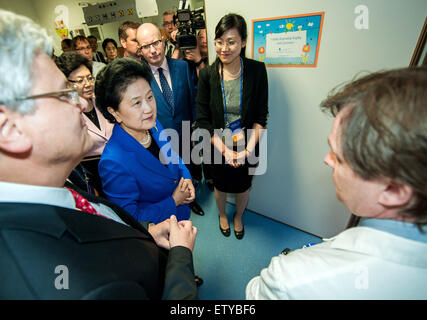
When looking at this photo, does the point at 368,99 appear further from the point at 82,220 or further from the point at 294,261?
the point at 82,220

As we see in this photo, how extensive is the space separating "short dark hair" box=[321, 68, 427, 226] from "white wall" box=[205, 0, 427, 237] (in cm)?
97

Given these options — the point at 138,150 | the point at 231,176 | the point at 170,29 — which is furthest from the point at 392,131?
the point at 170,29

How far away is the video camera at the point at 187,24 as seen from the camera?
187cm

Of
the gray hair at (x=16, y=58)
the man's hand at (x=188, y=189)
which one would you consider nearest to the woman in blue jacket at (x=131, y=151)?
the man's hand at (x=188, y=189)

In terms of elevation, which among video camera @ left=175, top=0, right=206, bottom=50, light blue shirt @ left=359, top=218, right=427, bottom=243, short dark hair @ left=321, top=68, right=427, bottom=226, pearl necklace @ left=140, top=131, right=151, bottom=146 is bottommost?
light blue shirt @ left=359, top=218, right=427, bottom=243

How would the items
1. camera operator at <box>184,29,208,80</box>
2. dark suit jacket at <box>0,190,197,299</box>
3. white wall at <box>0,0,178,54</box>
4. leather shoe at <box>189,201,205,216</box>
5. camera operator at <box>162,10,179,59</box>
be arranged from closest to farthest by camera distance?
dark suit jacket at <box>0,190,197,299</box> → camera operator at <box>184,29,208,80</box> → leather shoe at <box>189,201,205,216</box> → camera operator at <box>162,10,179,59</box> → white wall at <box>0,0,178,54</box>

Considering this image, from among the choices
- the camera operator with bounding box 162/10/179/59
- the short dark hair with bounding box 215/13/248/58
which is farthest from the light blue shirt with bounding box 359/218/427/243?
the camera operator with bounding box 162/10/179/59

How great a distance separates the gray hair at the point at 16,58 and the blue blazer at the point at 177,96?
1.51m

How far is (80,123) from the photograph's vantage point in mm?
665

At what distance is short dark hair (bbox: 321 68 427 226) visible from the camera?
446 mm

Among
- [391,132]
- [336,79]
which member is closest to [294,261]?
[391,132]

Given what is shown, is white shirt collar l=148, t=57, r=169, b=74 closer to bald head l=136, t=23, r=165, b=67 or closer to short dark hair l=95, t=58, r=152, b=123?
bald head l=136, t=23, r=165, b=67

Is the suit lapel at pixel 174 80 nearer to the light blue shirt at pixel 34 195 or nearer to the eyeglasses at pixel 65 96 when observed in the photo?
the eyeglasses at pixel 65 96

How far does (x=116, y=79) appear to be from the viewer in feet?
3.60
